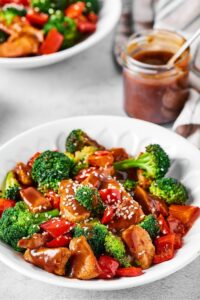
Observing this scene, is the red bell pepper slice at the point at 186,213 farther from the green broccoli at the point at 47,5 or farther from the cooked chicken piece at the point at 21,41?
the green broccoli at the point at 47,5

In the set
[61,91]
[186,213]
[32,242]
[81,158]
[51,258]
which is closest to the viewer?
[51,258]

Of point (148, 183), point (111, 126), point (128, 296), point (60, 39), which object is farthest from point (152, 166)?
point (60, 39)

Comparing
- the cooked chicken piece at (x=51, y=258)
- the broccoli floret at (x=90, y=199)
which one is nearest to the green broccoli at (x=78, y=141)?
the broccoli floret at (x=90, y=199)

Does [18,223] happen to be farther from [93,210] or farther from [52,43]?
[52,43]

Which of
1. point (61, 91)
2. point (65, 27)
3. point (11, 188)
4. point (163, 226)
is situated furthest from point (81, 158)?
point (65, 27)

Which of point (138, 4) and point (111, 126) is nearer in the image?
point (111, 126)

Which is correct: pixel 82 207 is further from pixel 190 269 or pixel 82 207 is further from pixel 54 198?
pixel 190 269
